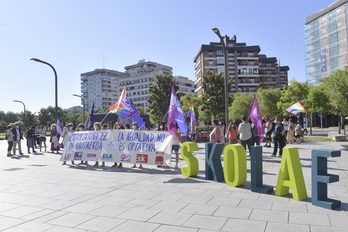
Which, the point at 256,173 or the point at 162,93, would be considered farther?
the point at 162,93

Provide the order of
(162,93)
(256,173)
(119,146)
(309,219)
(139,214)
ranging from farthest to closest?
(162,93)
(119,146)
(256,173)
(139,214)
(309,219)

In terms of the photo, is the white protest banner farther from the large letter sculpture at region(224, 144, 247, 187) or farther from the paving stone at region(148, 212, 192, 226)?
the paving stone at region(148, 212, 192, 226)

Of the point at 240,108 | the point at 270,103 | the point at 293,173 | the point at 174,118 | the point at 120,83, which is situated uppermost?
the point at 120,83

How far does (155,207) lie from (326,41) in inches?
2464

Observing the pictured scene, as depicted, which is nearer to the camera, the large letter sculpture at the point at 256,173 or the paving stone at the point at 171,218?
the paving stone at the point at 171,218

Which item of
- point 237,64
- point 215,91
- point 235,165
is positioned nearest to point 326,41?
point 237,64

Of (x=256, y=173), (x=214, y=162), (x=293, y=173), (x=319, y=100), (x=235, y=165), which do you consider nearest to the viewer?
(x=293, y=173)

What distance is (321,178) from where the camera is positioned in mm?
5148

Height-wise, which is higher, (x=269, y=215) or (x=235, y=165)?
(x=235, y=165)

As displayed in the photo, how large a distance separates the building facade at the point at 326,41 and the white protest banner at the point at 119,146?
52.3 m

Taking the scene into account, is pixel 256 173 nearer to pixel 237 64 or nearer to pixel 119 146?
pixel 119 146

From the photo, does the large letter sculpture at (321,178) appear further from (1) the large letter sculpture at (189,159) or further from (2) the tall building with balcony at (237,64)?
(2) the tall building with balcony at (237,64)

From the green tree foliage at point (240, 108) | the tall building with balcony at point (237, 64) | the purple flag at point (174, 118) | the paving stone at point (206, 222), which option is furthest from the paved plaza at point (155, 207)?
the tall building with balcony at point (237, 64)

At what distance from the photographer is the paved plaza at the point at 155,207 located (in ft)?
14.5
